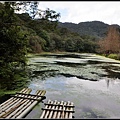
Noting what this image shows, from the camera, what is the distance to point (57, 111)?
656 cm

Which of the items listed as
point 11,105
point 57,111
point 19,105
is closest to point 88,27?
point 19,105

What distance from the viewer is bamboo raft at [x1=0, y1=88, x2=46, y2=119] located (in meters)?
6.12

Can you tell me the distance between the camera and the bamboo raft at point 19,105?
6.12m

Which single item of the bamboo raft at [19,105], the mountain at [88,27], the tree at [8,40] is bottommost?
the bamboo raft at [19,105]

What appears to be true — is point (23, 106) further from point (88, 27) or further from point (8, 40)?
point (88, 27)

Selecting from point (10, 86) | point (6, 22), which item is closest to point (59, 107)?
point (10, 86)

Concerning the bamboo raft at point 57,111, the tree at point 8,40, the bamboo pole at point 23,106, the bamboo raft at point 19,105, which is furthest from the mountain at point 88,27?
the bamboo raft at point 57,111

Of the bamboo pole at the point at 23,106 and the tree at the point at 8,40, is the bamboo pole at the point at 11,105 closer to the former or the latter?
the bamboo pole at the point at 23,106

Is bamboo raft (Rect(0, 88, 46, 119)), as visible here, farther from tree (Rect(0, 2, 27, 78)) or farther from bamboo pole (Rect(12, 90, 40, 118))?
tree (Rect(0, 2, 27, 78))

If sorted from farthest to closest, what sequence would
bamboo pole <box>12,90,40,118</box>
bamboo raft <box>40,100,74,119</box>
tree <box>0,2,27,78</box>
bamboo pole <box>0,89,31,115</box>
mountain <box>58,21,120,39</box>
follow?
mountain <box>58,21,120,39</box> → tree <box>0,2,27,78</box> → bamboo pole <box>0,89,31,115</box> → bamboo pole <box>12,90,40,118</box> → bamboo raft <box>40,100,74,119</box>

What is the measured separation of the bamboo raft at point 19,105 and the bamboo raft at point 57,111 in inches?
26.0

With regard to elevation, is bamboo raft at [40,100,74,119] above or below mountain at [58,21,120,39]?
below

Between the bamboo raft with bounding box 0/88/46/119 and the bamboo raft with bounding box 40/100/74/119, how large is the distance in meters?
0.66

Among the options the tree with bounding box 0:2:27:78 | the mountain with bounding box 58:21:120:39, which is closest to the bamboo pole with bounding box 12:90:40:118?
the tree with bounding box 0:2:27:78
